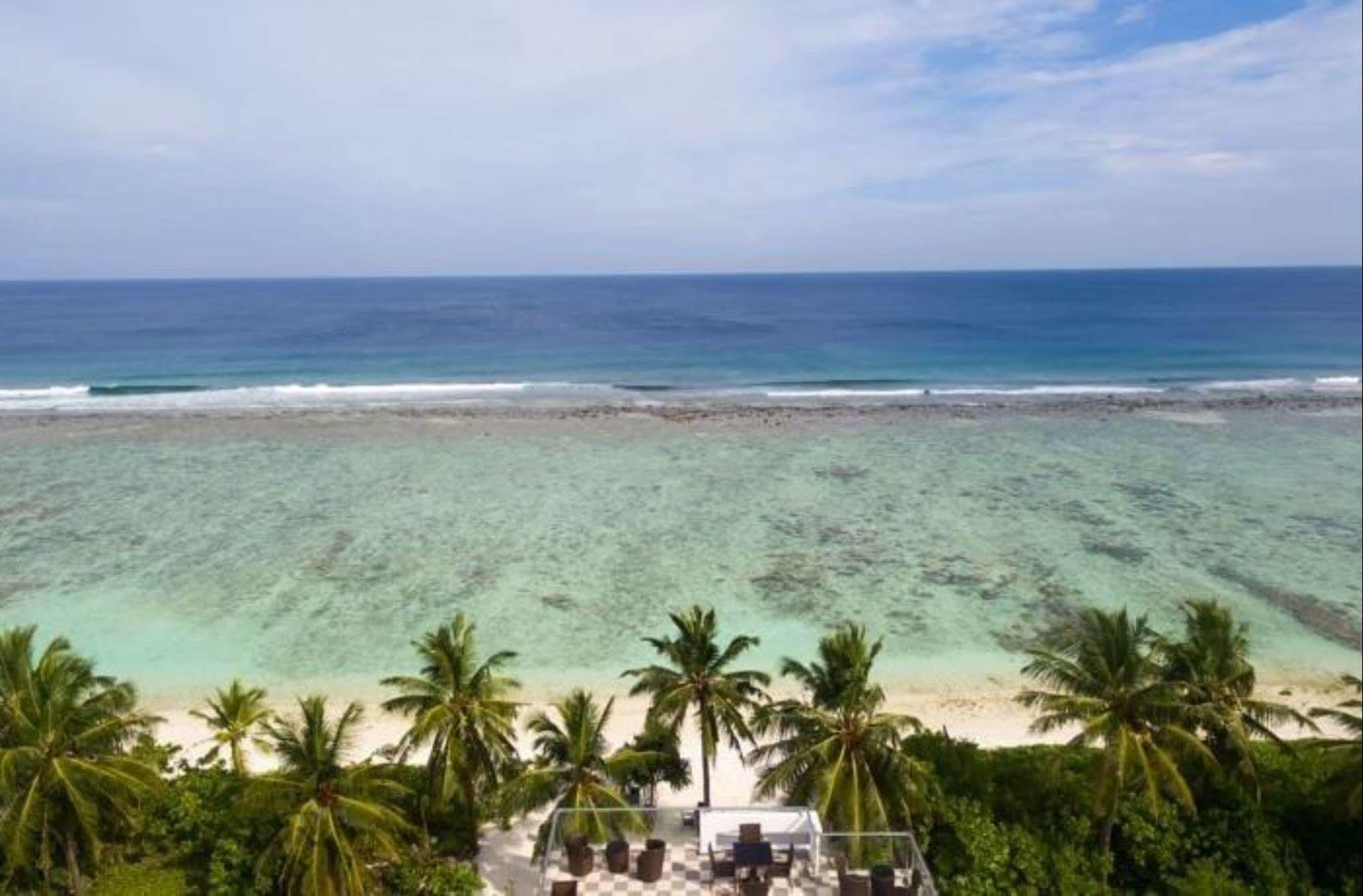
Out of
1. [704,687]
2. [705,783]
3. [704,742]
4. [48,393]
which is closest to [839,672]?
[704,687]

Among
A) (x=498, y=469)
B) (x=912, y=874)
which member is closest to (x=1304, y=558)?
(x=912, y=874)

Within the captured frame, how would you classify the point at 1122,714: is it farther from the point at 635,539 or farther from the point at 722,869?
the point at 635,539

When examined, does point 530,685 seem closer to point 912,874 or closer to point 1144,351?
point 912,874

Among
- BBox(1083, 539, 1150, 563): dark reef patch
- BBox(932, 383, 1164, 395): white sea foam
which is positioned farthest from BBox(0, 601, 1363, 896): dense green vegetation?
BBox(932, 383, 1164, 395): white sea foam

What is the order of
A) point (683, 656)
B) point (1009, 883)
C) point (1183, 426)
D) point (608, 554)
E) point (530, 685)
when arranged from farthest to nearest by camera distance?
point (1183, 426) < point (608, 554) < point (530, 685) < point (683, 656) < point (1009, 883)

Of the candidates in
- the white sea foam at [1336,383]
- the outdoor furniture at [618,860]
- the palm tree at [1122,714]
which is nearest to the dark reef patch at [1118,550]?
the palm tree at [1122,714]

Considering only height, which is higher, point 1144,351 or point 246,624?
point 1144,351

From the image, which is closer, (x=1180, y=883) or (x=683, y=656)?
(x=1180, y=883)
